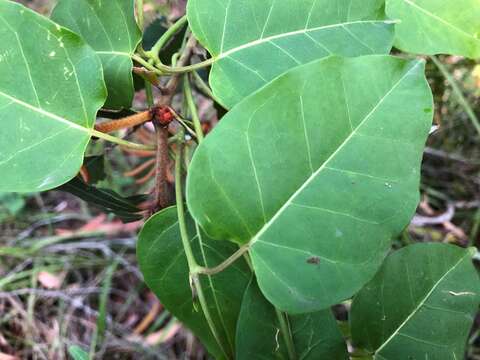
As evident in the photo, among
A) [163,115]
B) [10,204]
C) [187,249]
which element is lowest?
[10,204]

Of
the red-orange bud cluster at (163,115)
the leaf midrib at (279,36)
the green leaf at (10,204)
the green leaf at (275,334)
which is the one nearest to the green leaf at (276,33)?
the leaf midrib at (279,36)

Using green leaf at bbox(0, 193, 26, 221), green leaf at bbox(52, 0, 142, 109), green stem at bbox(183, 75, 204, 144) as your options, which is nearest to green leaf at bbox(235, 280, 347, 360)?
green stem at bbox(183, 75, 204, 144)

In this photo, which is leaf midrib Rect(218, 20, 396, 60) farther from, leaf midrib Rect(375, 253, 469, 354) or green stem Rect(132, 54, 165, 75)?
leaf midrib Rect(375, 253, 469, 354)

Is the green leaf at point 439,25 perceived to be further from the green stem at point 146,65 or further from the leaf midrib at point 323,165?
the green stem at point 146,65

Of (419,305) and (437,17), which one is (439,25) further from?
(419,305)

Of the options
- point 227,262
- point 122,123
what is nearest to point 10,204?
point 122,123

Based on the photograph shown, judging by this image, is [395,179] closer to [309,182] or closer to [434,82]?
[309,182]
